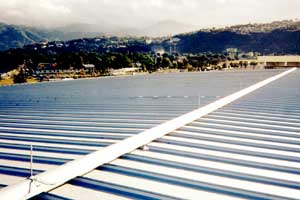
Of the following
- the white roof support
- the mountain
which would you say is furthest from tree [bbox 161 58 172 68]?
the white roof support

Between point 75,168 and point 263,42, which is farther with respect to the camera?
point 263,42

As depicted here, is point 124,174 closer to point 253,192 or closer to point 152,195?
point 152,195

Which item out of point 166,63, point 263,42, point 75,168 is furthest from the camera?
point 263,42

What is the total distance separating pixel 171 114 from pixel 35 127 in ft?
11.7

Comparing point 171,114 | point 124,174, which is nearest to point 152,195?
point 124,174

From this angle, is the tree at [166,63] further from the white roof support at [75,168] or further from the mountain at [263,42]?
the white roof support at [75,168]

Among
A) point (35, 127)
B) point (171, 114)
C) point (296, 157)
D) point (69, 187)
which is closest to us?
point (69, 187)

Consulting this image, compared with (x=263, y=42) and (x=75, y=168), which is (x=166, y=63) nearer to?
(x=75, y=168)

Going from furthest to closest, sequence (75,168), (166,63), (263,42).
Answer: (263,42) → (166,63) → (75,168)

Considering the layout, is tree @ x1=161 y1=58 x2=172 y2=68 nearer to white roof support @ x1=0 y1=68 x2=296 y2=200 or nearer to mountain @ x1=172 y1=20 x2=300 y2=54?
mountain @ x1=172 y1=20 x2=300 y2=54

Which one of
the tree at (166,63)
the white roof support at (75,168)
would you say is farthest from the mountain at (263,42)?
the white roof support at (75,168)

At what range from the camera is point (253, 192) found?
434cm

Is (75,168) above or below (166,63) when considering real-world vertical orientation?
below

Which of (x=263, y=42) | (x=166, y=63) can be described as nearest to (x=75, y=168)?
(x=166, y=63)
